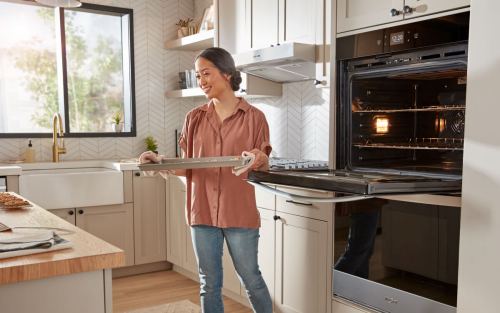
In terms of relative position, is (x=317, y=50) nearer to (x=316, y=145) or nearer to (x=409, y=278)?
(x=316, y=145)

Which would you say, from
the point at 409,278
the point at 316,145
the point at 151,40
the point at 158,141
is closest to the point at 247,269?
the point at 409,278

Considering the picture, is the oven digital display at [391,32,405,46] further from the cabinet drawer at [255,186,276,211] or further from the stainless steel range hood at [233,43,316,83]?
the cabinet drawer at [255,186,276,211]

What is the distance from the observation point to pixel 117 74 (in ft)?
15.0

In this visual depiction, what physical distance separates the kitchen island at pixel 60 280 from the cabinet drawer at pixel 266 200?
160cm

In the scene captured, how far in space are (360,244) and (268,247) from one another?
0.74 metres

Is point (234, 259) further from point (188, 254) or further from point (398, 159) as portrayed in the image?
point (188, 254)

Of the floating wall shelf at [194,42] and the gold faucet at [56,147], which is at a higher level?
the floating wall shelf at [194,42]

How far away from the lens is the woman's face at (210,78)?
87.0 inches

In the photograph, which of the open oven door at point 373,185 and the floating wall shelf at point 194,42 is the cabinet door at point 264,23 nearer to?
the floating wall shelf at point 194,42

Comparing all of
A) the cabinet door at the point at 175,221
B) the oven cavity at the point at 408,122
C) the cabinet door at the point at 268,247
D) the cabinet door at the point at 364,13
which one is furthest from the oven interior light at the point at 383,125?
the cabinet door at the point at 175,221

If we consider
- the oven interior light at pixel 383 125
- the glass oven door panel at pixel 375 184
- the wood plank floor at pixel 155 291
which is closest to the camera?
the glass oven door panel at pixel 375 184

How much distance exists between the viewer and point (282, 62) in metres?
2.95

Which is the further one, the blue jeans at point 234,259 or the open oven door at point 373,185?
the blue jeans at point 234,259

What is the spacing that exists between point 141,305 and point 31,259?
220 centimetres
